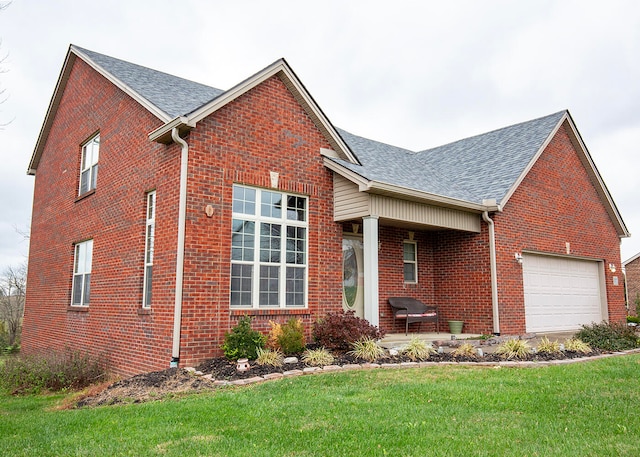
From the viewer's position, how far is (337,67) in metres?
19.8

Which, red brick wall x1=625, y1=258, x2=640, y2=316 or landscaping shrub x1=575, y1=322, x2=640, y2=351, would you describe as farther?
red brick wall x1=625, y1=258, x2=640, y2=316

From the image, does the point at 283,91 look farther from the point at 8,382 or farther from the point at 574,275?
the point at 574,275

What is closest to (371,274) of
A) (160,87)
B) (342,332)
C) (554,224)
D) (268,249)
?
(342,332)

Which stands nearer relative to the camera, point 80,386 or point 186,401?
point 186,401

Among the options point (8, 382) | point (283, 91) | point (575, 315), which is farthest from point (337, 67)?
point (8, 382)

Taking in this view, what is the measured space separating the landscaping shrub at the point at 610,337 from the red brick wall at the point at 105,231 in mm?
9479

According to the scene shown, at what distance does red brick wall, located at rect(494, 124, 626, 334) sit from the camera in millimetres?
13750

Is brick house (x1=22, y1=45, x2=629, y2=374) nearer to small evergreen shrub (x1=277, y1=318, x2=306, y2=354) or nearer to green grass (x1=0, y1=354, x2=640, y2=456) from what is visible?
small evergreen shrub (x1=277, y1=318, x2=306, y2=354)

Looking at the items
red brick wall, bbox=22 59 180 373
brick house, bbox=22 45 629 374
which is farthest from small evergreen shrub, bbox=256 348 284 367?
red brick wall, bbox=22 59 180 373

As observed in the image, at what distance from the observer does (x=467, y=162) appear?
56.1ft

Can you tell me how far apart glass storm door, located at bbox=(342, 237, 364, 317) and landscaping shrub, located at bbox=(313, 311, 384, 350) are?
2230 millimetres

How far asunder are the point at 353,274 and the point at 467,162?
665 cm

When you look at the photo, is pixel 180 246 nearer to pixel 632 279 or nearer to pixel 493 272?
pixel 493 272

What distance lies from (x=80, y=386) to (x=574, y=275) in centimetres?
1441
